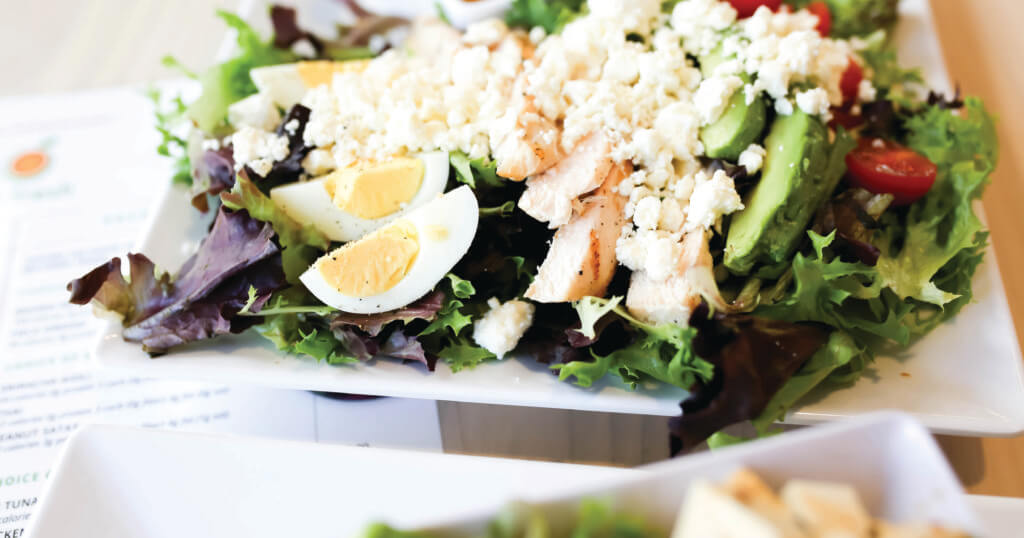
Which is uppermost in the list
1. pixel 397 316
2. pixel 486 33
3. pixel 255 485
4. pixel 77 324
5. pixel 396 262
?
pixel 486 33

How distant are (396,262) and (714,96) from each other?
89 cm

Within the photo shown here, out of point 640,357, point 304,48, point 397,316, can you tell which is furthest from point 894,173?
point 304,48

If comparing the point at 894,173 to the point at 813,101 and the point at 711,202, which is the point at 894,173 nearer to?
the point at 813,101

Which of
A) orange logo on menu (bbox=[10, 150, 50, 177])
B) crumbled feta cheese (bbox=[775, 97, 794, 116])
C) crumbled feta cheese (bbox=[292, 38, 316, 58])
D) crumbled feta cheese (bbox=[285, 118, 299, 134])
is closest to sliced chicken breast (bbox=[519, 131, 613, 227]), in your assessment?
crumbled feta cheese (bbox=[775, 97, 794, 116])

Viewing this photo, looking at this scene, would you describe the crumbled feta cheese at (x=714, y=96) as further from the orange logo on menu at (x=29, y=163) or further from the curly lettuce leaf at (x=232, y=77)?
the orange logo on menu at (x=29, y=163)

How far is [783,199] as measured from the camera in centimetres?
165

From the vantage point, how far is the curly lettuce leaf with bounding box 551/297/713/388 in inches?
61.5

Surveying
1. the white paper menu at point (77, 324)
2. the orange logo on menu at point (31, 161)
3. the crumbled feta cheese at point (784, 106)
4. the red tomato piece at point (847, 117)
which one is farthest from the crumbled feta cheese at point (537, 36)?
the orange logo on menu at point (31, 161)

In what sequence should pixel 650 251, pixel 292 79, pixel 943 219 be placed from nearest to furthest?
1. pixel 650 251
2. pixel 943 219
3. pixel 292 79

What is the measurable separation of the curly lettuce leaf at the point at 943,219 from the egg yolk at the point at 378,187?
3.88ft

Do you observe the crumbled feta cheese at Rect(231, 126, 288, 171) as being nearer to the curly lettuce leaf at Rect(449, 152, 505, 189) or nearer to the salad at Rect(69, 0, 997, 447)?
the salad at Rect(69, 0, 997, 447)

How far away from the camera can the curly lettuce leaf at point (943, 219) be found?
176cm

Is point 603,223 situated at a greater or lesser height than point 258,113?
lesser

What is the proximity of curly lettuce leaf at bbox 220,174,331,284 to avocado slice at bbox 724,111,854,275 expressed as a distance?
106cm
